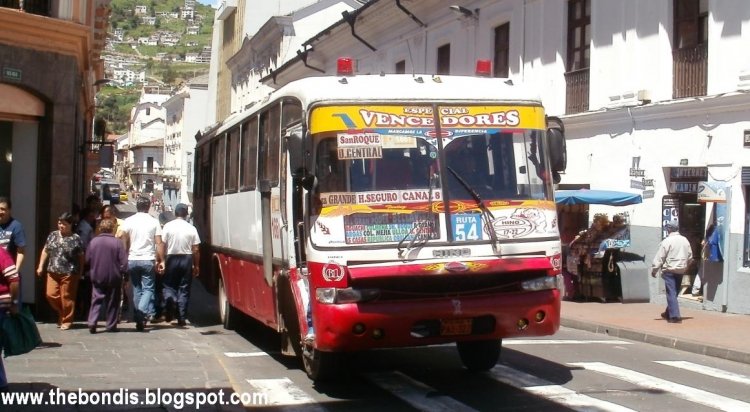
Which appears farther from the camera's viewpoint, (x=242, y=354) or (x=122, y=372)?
(x=242, y=354)

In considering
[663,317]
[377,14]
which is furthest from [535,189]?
[377,14]

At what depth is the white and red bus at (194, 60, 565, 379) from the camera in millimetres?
8766

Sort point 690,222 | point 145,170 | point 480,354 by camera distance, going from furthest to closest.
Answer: point 145,170, point 690,222, point 480,354

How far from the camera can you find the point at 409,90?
945 centimetres

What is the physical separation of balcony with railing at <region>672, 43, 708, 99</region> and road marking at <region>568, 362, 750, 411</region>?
873 centimetres

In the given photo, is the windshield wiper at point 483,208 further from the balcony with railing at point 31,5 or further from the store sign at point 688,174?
the store sign at point 688,174

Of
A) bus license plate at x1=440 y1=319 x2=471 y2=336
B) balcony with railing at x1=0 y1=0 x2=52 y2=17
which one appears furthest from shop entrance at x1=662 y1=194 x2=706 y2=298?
balcony with railing at x1=0 y1=0 x2=52 y2=17

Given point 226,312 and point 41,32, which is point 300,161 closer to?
point 226,312

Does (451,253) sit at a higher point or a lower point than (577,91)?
lower

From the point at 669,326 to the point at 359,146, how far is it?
29.1 feet

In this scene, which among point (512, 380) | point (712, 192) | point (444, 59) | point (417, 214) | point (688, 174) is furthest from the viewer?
point (444, 59)

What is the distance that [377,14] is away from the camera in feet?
110

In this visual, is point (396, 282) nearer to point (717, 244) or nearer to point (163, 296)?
point (163, 296)

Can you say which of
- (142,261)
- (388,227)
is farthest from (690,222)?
(388,227)
